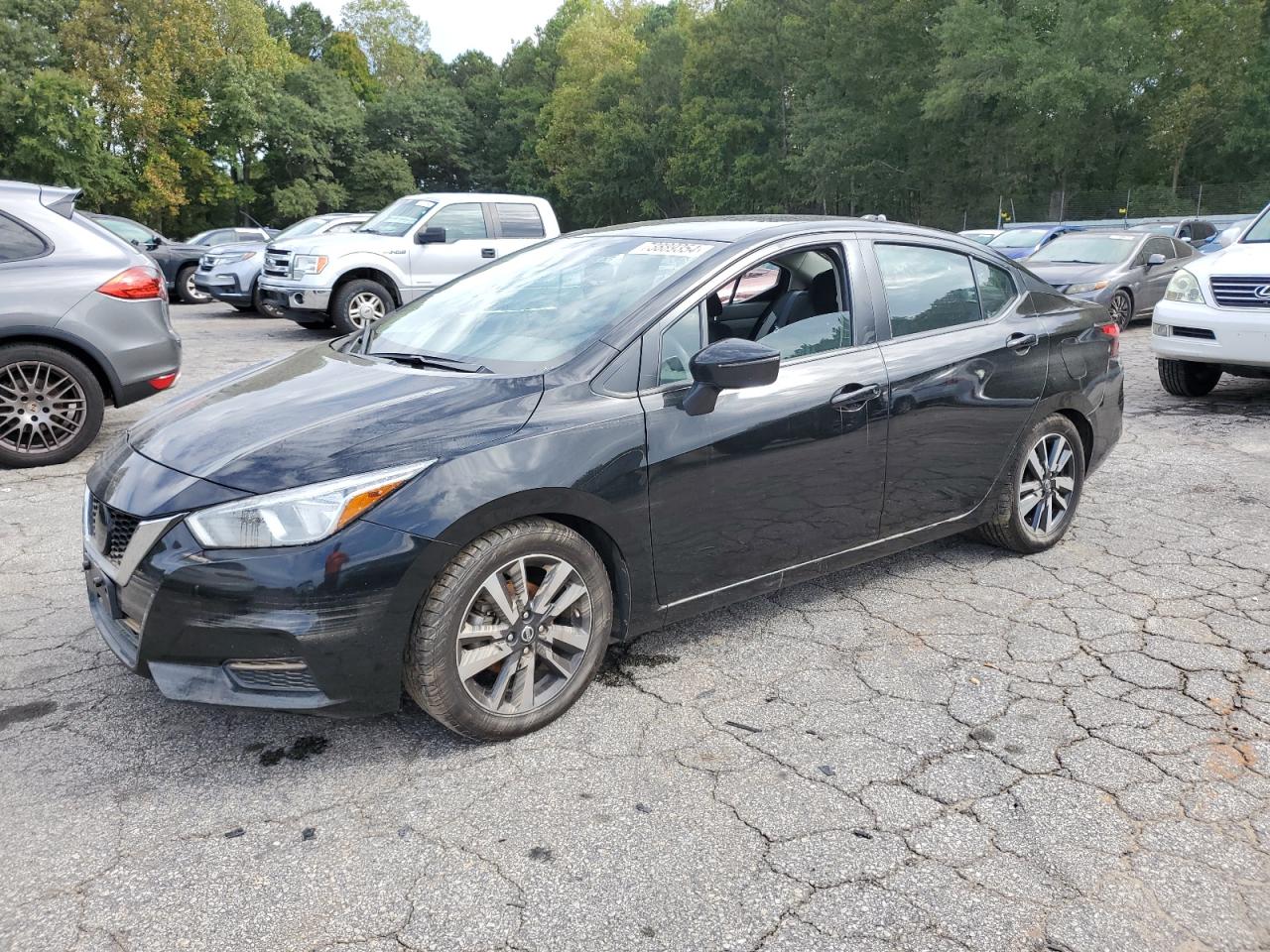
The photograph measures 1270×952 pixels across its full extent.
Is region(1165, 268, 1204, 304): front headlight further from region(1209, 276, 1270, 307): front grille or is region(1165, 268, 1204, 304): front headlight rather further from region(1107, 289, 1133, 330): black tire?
region(1107, 289, 1133, 330): black tire

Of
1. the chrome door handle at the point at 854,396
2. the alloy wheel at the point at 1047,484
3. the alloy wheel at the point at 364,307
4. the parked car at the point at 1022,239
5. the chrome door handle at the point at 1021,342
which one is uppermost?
the chrome door handle at the point at 1021,342

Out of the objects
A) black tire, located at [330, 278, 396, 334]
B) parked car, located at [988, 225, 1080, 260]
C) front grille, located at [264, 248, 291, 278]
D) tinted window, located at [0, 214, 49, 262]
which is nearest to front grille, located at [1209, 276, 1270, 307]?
tinted window, located at [0, 214, 49, 262]

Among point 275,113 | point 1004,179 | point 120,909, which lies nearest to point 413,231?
point 120,909

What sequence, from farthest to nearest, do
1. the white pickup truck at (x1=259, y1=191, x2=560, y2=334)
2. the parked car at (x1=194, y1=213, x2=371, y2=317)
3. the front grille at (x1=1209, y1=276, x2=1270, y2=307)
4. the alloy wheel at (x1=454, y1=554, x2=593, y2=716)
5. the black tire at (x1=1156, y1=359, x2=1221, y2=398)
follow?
1. the parked car at (x1=194, y1=213, x2=371, y2=317)
2. the white pickup truck at (x1=259, y1=191, x2=560, y2=334)
3. the black tire at (x1=1156, y1=359, x2=1221, y2=398)
4. the front grille at (x1=1209, y1=276, x2=1270, y2=307)
5. the alloy wheel at (x1=454, y1=554, x2=593, y2=716)

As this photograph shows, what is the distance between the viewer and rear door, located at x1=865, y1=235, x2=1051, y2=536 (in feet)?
13.2

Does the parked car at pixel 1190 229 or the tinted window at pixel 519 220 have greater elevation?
the tinted window at pixel 519 220

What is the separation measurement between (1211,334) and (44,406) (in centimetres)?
828

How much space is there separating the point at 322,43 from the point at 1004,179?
62290mm

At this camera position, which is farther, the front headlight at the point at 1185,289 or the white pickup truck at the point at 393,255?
the white pickup truck at the point at 393,255

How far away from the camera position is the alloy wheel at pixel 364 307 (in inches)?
496

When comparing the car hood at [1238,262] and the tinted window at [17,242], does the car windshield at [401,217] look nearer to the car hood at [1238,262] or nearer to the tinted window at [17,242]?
the tinted window at [17,242]

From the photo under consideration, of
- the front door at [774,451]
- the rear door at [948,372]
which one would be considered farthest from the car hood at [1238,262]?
the front door at [774,451]

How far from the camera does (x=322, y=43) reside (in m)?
82.9

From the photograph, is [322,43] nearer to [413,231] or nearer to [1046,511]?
[413,231]
